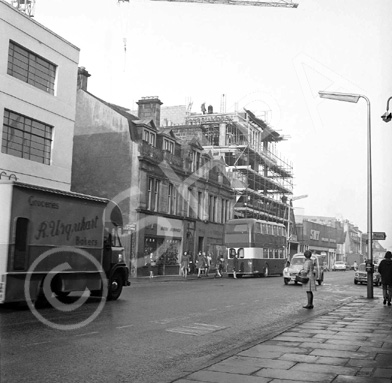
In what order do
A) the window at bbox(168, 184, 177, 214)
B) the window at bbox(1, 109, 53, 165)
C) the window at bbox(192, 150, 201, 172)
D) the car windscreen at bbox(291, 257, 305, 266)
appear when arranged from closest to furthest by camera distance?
the window at bbox(1, 109, 53, 165), the car windscreen at bbox(291, 257, 305, 266), the window at bbox(168, 184, 177, 214), the window at bbox(192, 150, 201, 172)

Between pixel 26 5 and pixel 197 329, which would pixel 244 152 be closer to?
pixel 26 5

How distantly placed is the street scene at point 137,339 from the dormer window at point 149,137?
23923 millimetres

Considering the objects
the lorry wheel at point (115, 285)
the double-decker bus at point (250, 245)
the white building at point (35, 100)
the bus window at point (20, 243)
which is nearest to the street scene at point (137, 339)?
the lorry wheel at point (115, 285)

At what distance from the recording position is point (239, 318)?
13531 millimetres

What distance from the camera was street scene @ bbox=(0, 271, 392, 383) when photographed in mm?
7070

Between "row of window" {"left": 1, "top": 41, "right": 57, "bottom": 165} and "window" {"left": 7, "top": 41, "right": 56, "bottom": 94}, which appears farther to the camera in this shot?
"window" {"left": 7, "top": 41, "right": 56, "bottom": 94}

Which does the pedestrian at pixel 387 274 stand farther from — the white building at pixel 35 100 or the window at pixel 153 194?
the window at pixel 153 194

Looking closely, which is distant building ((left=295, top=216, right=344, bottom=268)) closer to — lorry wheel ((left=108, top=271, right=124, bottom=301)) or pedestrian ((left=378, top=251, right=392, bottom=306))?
pedestrian ((left=378, top=251, right=392, bottom=306))

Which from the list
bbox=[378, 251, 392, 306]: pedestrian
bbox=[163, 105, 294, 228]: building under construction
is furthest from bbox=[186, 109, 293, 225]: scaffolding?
bbox=[378, 251, 392, 306]: pedestrian

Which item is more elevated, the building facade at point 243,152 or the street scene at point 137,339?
the building facade at point 243,152

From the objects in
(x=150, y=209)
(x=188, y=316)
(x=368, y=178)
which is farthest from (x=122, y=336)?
(x=150, y=209)

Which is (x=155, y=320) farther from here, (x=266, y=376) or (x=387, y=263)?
(x=387, y=263)

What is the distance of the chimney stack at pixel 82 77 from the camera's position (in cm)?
4081

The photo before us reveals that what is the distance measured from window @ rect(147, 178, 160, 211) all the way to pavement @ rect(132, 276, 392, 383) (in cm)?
2764
